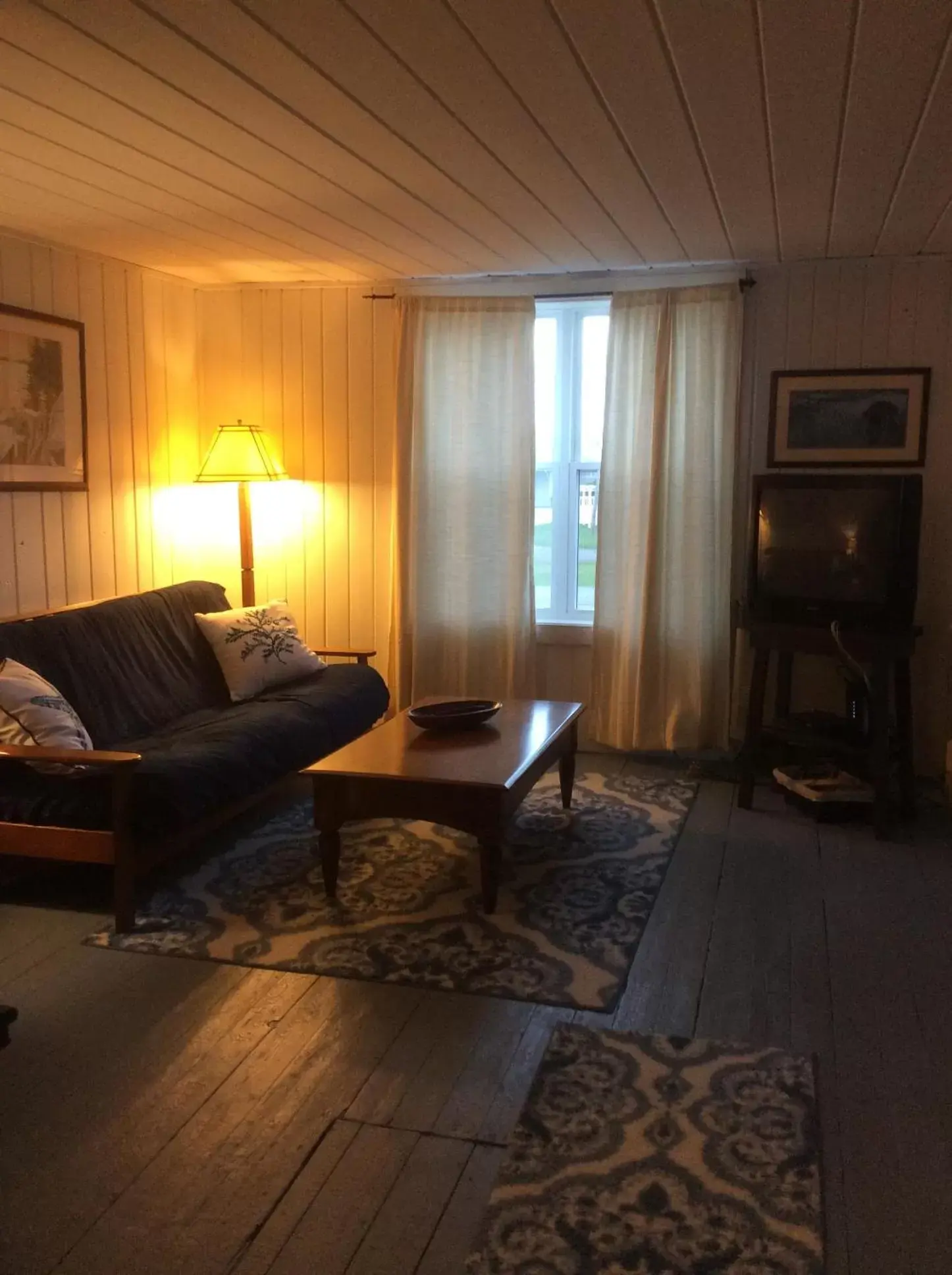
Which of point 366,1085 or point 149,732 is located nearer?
point 366,1085

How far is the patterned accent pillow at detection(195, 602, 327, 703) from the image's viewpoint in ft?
14.3

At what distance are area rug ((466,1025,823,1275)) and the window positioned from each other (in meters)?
2.90

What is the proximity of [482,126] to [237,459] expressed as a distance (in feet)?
7.75

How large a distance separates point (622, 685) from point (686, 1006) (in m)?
2.36

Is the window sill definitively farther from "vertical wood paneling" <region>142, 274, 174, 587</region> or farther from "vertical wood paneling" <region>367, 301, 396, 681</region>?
"vertical wood paneling" <region>142, 274, 174, 587</region>

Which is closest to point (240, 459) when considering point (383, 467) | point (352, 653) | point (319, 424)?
point (319, 424)

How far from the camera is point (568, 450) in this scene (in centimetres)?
499

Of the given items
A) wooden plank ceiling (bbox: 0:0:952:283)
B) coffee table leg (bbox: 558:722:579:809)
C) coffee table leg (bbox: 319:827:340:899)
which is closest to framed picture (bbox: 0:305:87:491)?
wooden plank ceiling (bbox: 0:0:952:283)

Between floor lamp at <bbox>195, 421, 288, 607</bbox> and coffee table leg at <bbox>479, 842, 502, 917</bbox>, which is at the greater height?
floor lamp at <bbox>195, 421, 288, 607</bbox>

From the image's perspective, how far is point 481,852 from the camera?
307 cm

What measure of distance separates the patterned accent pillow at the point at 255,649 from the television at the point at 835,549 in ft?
6.33

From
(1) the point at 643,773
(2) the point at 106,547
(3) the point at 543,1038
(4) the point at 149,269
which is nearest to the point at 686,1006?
(3) the point at 543,1038

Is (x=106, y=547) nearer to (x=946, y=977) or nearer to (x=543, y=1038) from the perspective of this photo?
(x=543, y=1038)

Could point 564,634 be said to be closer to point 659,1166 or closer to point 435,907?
point 435,907
